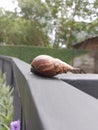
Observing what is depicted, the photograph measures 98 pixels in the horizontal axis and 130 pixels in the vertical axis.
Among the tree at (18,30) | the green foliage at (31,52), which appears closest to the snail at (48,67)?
the green foliage at (31,52)

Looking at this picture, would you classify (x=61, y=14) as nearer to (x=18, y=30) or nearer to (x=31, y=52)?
(x=18, y=30)

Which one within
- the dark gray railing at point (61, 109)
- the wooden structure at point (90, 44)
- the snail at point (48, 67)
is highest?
the dark gray railing at point (61, 109)

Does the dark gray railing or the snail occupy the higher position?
the dark gray railing

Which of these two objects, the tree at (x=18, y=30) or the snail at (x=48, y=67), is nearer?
the snail at (x=48, y=67)

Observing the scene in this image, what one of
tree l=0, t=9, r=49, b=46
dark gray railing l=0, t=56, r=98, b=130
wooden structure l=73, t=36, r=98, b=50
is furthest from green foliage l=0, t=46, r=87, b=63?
dark gray railing l=0, t=56, r=98, b=130

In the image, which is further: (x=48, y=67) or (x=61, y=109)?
(x=48, y=67)

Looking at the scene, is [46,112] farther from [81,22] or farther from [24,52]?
[81,22]

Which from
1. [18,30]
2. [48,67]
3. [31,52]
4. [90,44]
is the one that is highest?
[48,67]

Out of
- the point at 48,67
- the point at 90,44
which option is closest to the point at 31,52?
the point at 90,44

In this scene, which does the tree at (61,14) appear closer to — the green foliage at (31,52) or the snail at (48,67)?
the green foliage at (31,52)

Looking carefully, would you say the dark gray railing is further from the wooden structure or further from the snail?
the wooden structure
